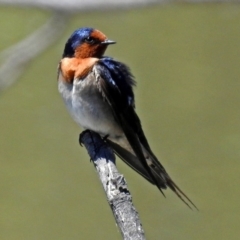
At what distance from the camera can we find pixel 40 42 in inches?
132

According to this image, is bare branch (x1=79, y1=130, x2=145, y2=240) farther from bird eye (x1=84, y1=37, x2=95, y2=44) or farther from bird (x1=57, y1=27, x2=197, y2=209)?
bird eye (x1=84, y1=37, x2=95, y2=44)

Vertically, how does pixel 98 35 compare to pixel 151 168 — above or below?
above

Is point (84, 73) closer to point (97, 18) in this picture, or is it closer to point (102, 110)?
point (102, 110)

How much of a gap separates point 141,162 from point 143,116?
2.07 metres

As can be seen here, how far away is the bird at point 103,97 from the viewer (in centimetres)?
375

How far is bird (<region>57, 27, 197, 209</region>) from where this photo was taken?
3752 millimetres

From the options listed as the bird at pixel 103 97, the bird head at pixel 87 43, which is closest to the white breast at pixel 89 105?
the bird at pixel 103 97

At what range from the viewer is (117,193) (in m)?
3.04

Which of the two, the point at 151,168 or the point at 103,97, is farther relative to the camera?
the point at 103,97

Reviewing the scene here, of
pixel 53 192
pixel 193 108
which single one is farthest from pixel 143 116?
pixel 53 192

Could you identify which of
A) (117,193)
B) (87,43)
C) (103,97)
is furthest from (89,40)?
(117,193)

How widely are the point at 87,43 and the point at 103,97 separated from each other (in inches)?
8.2

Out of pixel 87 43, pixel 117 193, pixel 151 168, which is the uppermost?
pixel 87 43

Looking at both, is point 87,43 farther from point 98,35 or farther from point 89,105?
point 89,105
